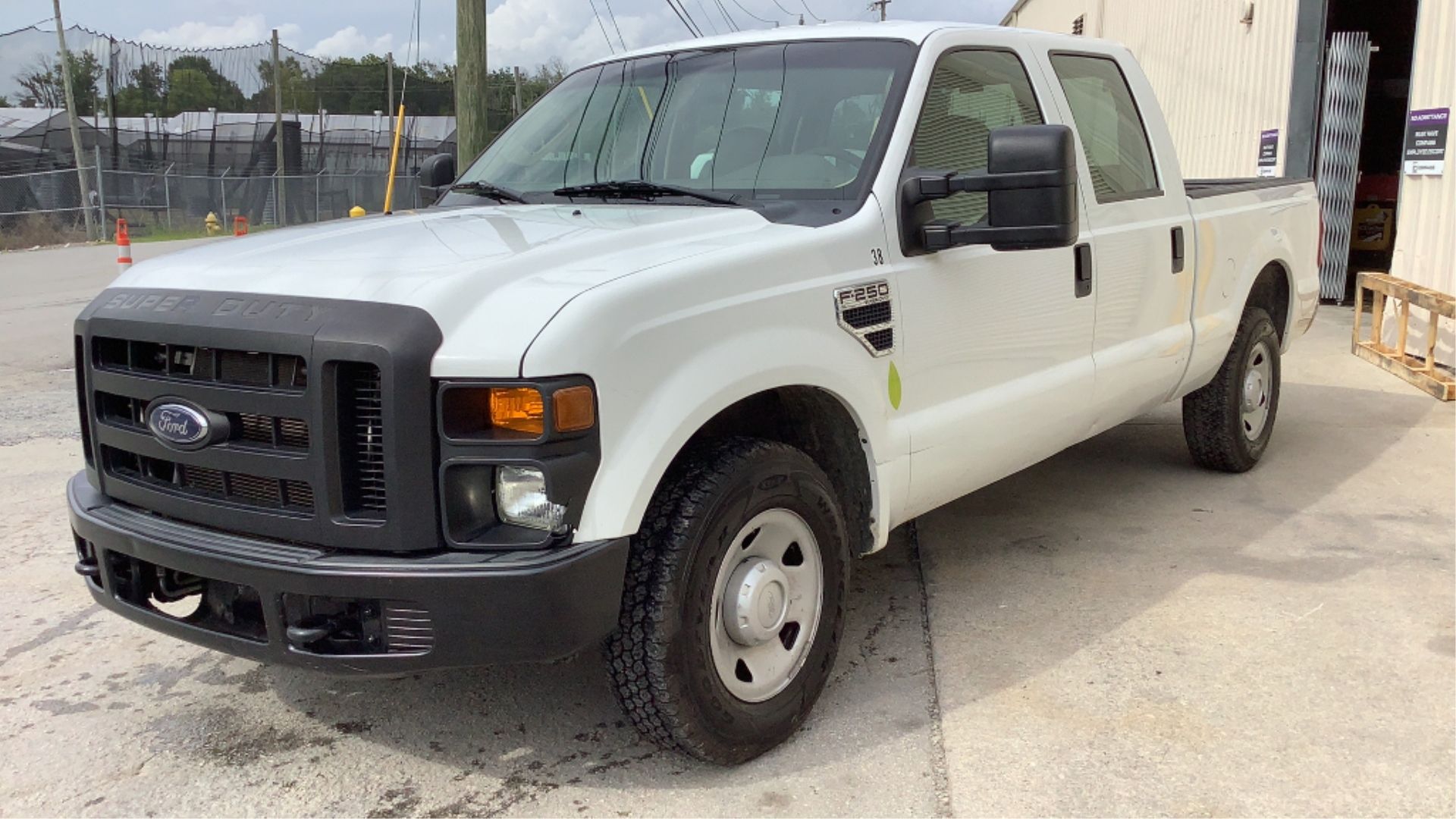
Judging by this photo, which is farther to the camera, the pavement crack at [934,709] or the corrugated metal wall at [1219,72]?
the corrugated metal wall at [1219,72]

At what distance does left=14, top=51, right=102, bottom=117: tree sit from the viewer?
2631 centimetres

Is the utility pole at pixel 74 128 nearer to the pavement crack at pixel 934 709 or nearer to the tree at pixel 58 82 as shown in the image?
the tree at pixel 58 82

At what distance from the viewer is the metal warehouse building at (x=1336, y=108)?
882 centimetres

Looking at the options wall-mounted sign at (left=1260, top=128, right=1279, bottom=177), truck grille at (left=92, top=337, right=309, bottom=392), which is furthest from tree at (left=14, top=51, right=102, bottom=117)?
truck grille at (left=92, top=337, right=309, bottom=392)

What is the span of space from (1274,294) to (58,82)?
28.9 meters

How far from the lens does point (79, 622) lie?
4.19 metres

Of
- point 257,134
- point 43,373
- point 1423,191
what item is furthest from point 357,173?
point 1423,191

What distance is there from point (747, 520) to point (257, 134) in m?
29.1

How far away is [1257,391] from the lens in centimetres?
593

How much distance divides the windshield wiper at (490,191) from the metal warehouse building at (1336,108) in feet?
22.9

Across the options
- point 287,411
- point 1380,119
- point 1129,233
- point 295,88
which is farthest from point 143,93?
point 287,411

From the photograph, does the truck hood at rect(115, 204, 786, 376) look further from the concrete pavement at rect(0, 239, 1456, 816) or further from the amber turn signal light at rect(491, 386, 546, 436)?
the concrete pavement at rect(0, 239, 1456, 816)

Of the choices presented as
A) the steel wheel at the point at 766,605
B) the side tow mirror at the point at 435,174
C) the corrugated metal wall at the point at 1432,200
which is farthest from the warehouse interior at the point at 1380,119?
the steel wheel at the point at 766,605

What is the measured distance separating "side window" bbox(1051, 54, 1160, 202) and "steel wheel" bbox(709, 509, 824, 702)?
2.05 meters
